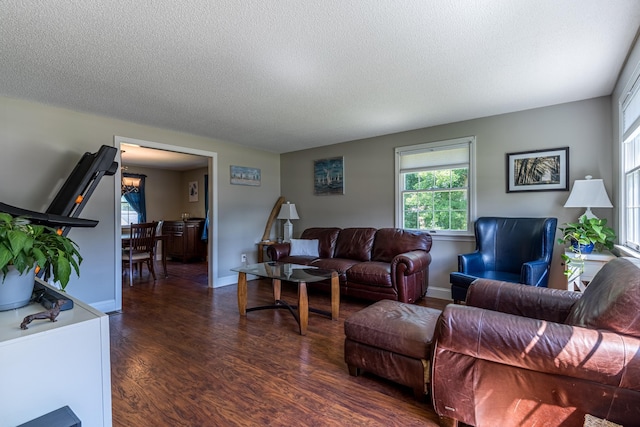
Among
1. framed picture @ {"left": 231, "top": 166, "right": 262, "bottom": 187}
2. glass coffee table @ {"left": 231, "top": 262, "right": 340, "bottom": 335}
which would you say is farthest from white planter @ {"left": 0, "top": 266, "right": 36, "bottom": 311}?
framed picture @ {"left": 231, "top": 166, "right": 262, "bottom": 187}

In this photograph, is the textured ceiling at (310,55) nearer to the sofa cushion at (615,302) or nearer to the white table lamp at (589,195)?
the white table lamp at (589,195)

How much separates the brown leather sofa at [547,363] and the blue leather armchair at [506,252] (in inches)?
57.7

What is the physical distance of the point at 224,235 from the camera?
485 cm

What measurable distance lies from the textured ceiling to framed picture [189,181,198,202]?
440 cm

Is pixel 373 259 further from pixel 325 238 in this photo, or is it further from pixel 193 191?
pixel 193 191

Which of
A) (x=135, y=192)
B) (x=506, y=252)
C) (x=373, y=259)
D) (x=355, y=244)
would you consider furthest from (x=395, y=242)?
(x=135, y=192)

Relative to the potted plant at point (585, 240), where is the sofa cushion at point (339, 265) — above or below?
below

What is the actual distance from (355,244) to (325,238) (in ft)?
1.85

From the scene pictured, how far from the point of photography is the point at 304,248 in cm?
458

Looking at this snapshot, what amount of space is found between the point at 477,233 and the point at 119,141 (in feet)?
14.5

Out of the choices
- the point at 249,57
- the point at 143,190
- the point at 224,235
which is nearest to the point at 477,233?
the point at 249,57

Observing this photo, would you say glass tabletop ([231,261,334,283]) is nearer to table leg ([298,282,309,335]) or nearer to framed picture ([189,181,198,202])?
table leg ([298,282,309,335])

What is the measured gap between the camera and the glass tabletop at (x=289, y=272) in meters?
2.97

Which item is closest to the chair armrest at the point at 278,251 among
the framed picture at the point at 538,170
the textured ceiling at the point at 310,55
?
the textured ceiling at the point at 310,55
